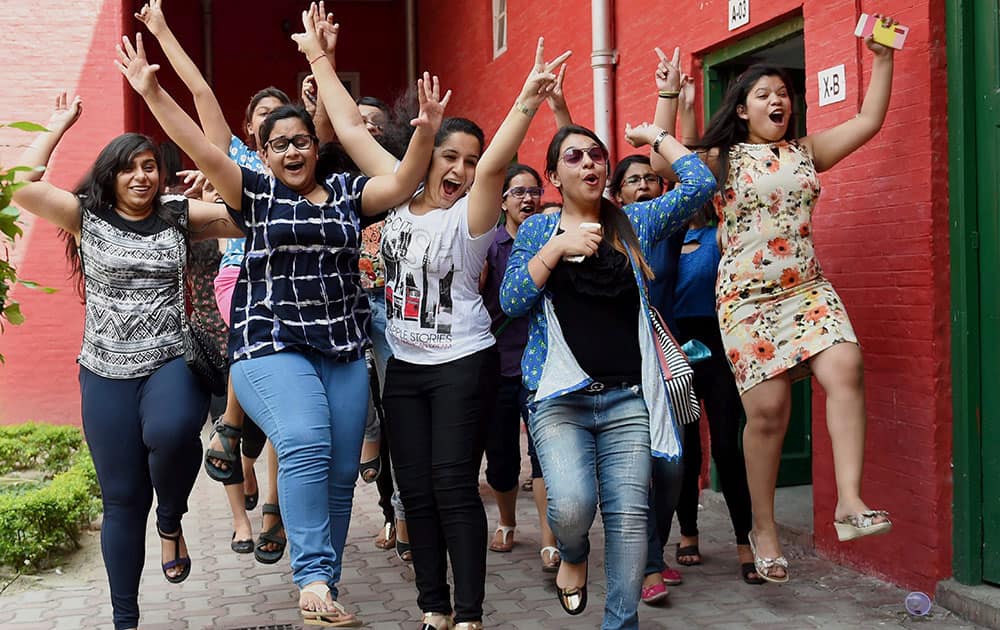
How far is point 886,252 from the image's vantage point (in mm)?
5230

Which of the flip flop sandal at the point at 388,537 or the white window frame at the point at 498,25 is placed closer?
the flip flop sandal at the point at 388,537

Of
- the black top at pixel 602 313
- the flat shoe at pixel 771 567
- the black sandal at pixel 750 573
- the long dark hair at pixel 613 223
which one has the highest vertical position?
the long dark hair at pixel 613 223

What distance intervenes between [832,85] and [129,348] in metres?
3.65

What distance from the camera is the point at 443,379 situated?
14.1 ft

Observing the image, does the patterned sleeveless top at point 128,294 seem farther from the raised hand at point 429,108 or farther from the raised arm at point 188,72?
the raised hand at point 429,108

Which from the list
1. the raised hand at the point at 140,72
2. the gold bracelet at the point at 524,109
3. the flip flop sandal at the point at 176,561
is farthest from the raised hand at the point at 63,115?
the gold bracelet at the point at 524,109

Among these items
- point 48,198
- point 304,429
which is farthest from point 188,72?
point 304,429

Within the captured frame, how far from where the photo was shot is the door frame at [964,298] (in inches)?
190

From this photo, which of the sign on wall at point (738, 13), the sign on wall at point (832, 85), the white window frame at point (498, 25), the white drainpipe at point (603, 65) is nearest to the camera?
the sign on wall at point (832, 85)

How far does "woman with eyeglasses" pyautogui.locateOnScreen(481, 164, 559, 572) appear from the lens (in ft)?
18.6

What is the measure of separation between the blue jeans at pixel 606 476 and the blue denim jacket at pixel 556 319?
0.24ft

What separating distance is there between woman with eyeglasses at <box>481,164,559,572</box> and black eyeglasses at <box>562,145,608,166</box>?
137cm

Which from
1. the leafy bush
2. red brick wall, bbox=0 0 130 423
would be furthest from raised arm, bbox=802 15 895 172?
red brick wall, bbox=0 0 130 423

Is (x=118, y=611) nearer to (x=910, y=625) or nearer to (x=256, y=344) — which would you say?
(x=256, y=344)
